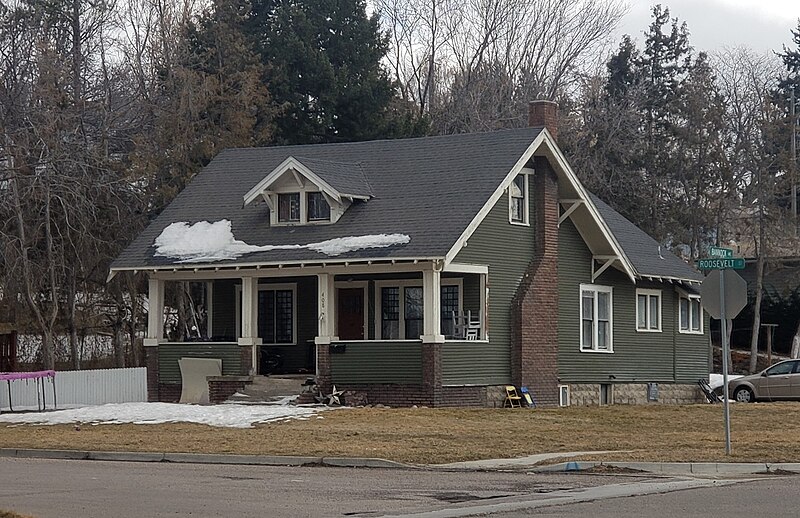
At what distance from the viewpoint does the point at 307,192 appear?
35.1 meters

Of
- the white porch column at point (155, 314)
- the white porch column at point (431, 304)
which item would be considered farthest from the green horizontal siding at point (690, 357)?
the white porch column at point (155, 314)

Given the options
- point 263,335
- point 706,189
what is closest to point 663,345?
point 263,335

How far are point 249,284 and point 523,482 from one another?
17.6m

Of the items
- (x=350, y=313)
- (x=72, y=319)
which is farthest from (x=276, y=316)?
(x=72, y=319)

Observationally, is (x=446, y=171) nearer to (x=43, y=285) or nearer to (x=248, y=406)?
(x=248, y=406)

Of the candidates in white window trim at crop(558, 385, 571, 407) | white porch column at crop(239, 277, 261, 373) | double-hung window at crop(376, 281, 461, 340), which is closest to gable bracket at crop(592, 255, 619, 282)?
white window trim at crop(558, 385, 571, 407)

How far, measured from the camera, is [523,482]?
1792 centimetres

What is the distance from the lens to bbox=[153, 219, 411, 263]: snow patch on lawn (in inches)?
1302

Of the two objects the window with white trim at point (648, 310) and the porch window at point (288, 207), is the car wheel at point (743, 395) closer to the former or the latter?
the window with white trim at point (648, 310)

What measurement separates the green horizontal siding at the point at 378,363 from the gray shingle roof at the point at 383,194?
7.48 feet

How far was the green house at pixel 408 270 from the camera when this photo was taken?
109 feet

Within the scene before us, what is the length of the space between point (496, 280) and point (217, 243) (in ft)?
23.4

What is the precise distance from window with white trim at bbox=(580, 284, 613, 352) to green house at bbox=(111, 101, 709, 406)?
0.05m

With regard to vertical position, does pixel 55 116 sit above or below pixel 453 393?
above
